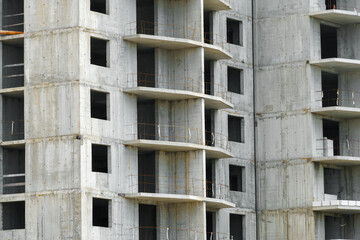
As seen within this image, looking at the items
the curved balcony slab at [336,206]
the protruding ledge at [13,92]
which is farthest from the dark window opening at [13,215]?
the curved balcony slab at [336,206]

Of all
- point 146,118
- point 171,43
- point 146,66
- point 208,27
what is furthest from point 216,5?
point 146,118

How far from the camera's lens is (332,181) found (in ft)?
275

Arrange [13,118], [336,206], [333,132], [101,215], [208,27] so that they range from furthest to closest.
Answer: [333,132] → [208,27] → [101,215] → [336,206] → [13,118]

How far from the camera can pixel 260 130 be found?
274 ft

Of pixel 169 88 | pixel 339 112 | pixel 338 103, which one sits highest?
pixel 169 88

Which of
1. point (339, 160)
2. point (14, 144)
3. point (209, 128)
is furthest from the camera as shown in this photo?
point (209, 128)

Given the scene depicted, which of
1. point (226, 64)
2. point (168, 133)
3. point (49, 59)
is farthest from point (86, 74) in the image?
point (226, 64)

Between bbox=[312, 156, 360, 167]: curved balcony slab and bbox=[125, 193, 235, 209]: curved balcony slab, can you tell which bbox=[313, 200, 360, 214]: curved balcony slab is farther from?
bbox=[125, 193, 235, 209]: curved balcony slab

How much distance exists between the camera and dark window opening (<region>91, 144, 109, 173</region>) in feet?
245

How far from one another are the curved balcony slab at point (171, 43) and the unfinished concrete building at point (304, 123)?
558 centimetres

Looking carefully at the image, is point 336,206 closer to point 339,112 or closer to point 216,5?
point 339,112

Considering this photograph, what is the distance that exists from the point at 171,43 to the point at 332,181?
15081 millimetres

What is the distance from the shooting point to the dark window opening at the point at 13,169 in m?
73.2

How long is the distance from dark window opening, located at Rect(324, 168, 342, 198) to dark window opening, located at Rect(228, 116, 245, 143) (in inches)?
225
